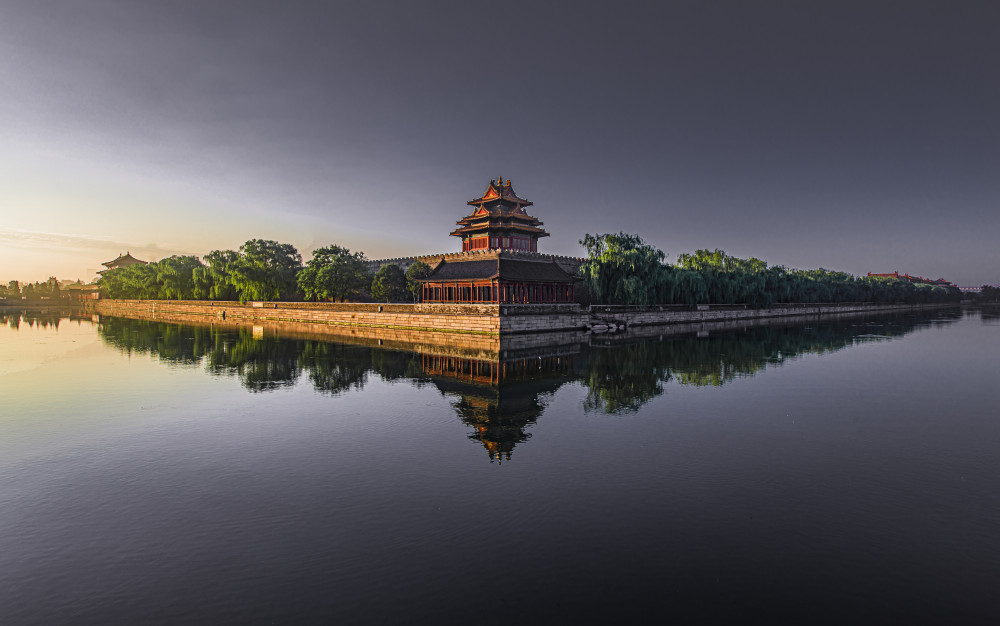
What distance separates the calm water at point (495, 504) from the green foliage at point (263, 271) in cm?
4695

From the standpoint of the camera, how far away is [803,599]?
21.2ft

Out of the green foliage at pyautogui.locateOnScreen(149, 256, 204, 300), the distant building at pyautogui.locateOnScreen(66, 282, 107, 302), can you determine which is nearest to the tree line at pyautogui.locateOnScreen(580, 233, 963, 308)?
the green foliage at pyautogui.locateOnScreen(149, 256, 204, 300)

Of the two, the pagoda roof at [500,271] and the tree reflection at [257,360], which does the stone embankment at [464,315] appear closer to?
the pagoda roof at [500,271]

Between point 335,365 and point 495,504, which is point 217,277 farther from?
point 495,504

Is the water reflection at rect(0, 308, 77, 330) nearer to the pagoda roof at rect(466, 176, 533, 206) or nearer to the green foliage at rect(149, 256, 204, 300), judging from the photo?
the green foliage at rect(149, 256, 204, 300)

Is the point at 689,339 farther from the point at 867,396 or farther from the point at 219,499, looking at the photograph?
the point at 219,499

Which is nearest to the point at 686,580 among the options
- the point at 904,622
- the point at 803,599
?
the point at 803,599

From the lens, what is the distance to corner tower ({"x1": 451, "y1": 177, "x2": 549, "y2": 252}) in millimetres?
64812

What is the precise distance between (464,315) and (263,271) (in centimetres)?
3680

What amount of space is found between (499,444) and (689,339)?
32703 millimetres

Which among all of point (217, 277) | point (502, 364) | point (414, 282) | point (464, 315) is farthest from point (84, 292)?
point (502, 364)

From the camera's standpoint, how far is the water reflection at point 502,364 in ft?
58.7

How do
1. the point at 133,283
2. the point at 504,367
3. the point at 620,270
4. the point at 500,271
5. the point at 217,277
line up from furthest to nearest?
the point at 133,283, the point at 217,277, the point at 620,270, the point at 500,271, the point at 504,367

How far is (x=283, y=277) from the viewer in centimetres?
6656
